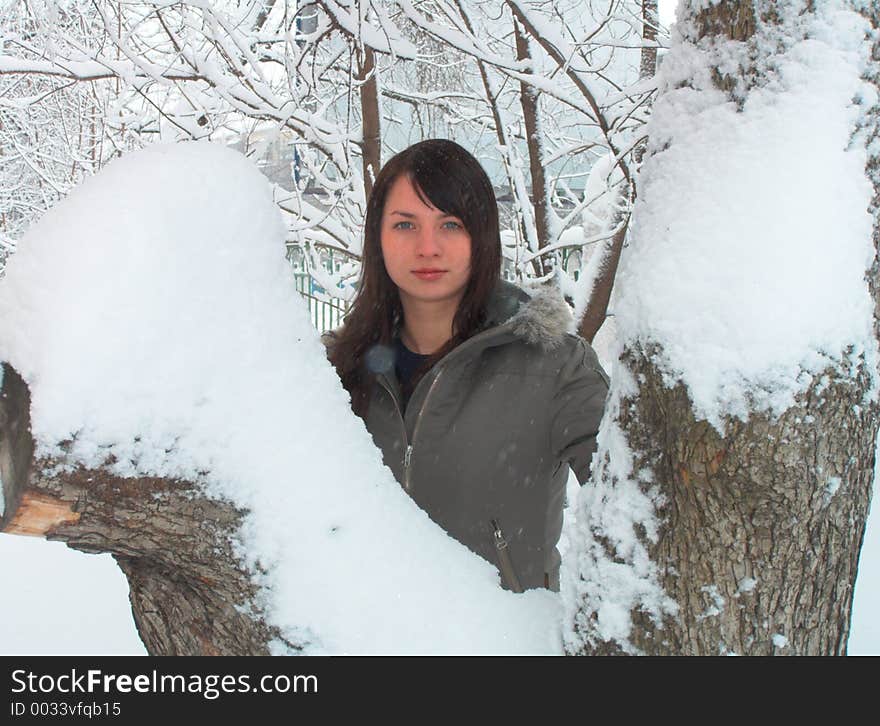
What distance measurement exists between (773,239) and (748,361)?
6.3 inches

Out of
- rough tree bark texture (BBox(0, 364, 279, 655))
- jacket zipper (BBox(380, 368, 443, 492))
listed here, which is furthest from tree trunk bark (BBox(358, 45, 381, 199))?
rough tree bark texture (BBox(0, 364, 279, 655))

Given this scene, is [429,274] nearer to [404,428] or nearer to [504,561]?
[404,428]

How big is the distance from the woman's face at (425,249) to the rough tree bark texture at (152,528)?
80 cm

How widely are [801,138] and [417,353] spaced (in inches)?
43.2

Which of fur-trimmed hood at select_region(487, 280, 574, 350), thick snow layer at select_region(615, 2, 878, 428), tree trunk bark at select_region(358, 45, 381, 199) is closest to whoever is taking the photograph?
thick snow layer at select_region(615, 2, 878, 428)

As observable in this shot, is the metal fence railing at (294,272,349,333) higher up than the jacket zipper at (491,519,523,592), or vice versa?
the metal fence railing at (294,272,349,333)

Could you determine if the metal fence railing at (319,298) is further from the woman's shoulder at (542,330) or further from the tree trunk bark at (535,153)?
the tree trunk bark at (535,153)

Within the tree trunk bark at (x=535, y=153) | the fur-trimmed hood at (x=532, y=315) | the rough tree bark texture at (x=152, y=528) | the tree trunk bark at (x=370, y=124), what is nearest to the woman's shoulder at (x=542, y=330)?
the fur-trimmed hood at (x=532, y=315)

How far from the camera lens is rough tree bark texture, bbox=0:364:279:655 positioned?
3.50 ft

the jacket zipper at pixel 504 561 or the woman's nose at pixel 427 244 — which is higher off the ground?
the woman's nose at pixel 427 244

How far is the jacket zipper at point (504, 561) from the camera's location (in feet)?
5.67

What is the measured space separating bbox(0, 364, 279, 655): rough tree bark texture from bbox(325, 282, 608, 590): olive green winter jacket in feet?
2.06

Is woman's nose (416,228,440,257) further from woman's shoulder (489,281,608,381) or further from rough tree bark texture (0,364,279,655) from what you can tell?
rough tree bark texture (0,364,279,655)
